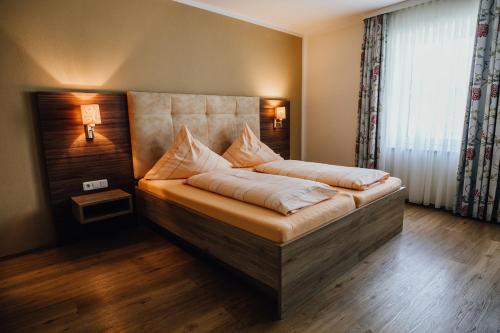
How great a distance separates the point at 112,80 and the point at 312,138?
3.19 meters

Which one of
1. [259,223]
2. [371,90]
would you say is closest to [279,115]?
[371,90]

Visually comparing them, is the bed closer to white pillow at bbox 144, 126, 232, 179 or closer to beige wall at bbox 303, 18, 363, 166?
white pillow at bbox 144, 126, 232, 179

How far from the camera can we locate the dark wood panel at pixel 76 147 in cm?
252

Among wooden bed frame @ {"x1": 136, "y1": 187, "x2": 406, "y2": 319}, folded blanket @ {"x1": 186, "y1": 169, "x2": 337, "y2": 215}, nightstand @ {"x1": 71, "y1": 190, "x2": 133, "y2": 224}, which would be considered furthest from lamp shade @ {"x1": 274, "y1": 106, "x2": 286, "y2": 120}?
Answer: nightstand @ {"x1": 71, "y1": 190, "x2": 133, "y2": 224}

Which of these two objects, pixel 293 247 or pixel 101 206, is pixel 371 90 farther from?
pixel 101 206

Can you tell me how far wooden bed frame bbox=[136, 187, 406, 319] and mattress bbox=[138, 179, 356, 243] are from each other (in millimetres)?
37

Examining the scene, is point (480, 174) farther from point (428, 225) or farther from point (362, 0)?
point (362, 0)

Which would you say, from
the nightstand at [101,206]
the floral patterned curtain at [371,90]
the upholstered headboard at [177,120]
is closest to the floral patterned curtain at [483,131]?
the floral patterned curtain at [371,90]

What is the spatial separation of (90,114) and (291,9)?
269 centimetres

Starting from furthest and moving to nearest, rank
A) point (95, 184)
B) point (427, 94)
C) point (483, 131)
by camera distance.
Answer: point (427, 94)
point (483, 131)
point (95, 184)

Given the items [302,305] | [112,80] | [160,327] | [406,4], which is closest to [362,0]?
[406,4]

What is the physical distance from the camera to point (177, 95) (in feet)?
10.5

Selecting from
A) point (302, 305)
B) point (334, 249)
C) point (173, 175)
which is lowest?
point (302, 305)

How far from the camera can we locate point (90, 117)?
2.55 m
